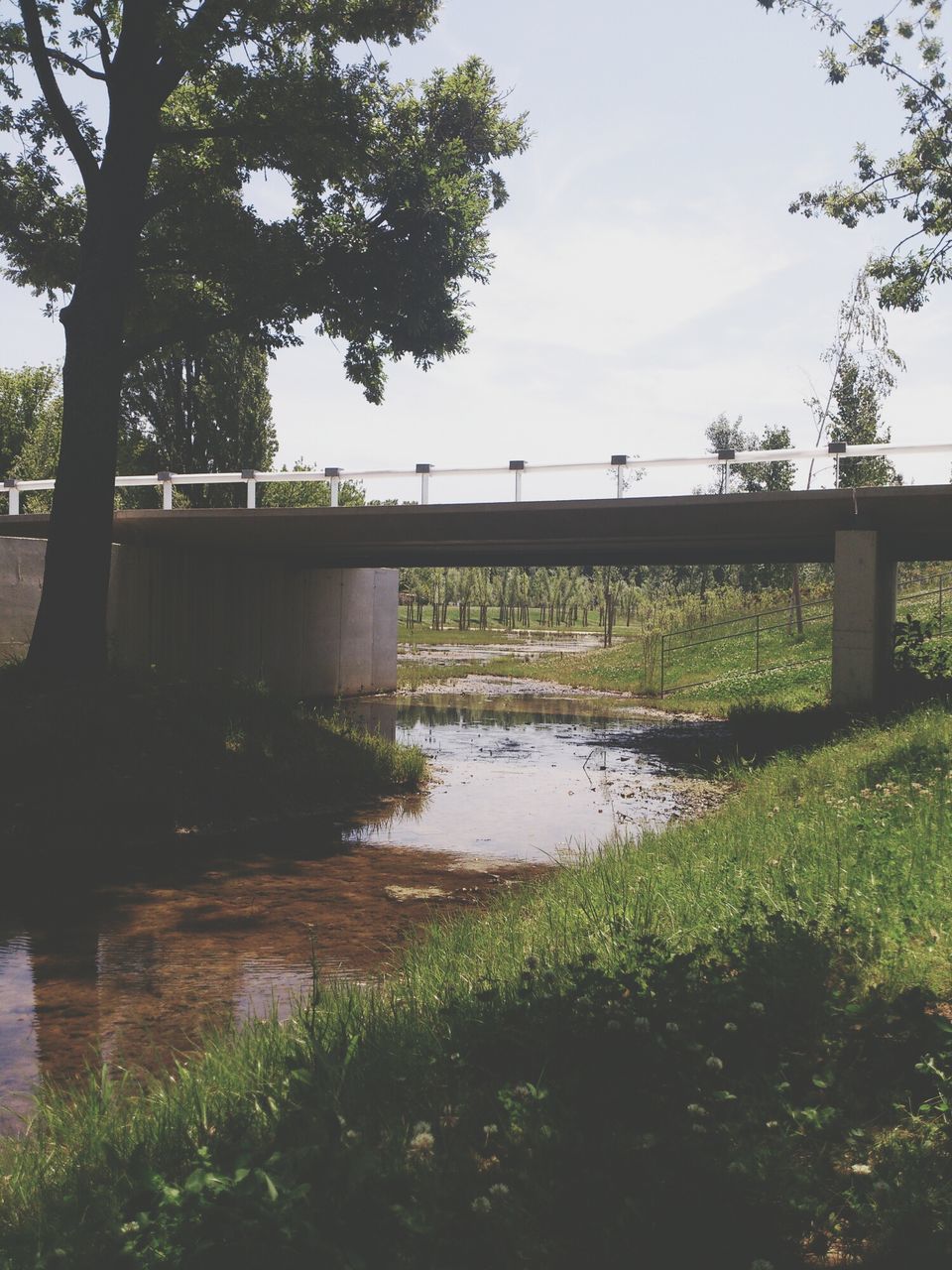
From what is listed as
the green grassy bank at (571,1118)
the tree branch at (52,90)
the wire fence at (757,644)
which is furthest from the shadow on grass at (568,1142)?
the wire fence at (757,644)

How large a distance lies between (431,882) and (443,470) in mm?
11135

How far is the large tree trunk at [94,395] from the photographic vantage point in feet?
50.8

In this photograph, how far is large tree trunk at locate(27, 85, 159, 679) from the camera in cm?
1548

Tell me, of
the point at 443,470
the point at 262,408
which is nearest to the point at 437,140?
the point at 443,470

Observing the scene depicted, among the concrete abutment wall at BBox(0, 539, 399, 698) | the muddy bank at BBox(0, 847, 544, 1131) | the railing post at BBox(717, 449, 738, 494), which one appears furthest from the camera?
the concrete abutment wall at BBox(0, 539, 399, 698)

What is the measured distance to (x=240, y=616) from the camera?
27.2 metres

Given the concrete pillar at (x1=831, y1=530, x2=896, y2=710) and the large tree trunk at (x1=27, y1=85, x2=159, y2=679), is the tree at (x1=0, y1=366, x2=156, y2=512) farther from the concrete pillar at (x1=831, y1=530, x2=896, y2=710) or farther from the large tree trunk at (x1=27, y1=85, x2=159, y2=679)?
the concrete pillar at (x1=831, y1=530, x2=896, y2=710)

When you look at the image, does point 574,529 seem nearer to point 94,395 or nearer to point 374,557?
point 374,557

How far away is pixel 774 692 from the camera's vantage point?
2591cm

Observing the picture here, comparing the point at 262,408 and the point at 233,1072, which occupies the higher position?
the point at 262,408

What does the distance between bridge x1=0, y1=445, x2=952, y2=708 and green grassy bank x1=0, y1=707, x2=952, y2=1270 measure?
12.4 metres

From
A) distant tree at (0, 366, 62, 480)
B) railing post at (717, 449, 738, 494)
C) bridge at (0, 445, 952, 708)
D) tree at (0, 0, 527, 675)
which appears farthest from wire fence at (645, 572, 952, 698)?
distant tree at (0, 366, 62, 480)

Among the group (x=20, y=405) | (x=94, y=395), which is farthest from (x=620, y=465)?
(x=20, y=405)

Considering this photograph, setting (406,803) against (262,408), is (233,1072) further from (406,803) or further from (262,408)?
(262,408)
